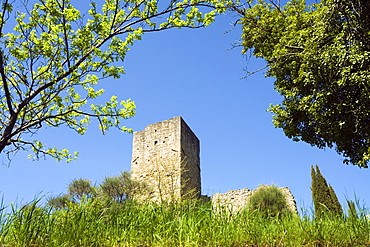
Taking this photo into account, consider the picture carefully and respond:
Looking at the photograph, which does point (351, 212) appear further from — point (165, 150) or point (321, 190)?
point (165, 150)

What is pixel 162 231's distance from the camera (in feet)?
10.2

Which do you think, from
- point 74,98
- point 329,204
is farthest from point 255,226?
point 329,204

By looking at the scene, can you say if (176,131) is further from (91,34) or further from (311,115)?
(91,34)

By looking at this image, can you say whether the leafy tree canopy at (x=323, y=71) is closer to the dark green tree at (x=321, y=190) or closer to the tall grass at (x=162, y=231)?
the tall grass at (x=162, y=231)

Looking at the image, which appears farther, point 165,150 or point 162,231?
point 165,150

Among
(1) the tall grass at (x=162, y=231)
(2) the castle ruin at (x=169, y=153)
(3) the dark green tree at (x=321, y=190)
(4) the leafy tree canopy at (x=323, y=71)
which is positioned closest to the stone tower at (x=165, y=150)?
(2) the castle ruin at (x=169, y=153)

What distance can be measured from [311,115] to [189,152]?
8.99 metres

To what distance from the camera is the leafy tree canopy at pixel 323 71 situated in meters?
7.64

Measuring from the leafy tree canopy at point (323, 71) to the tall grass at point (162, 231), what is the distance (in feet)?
16.0

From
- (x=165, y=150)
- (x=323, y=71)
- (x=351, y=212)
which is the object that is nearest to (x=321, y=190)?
(x=165, y=150)

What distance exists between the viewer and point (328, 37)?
8375 millimetres

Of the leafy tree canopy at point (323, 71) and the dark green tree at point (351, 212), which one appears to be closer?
the dark green tree at point (351, 212)

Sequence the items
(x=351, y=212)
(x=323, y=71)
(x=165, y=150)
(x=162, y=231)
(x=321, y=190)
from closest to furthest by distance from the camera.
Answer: (x=162, y=231)
(x=351, y=212)
(x=323, y=71)
(x=321, y=190)
(x=165, y=150)

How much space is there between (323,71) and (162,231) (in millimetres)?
6701
